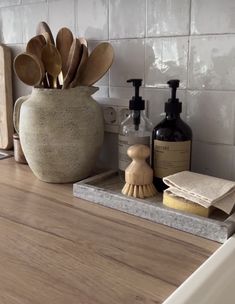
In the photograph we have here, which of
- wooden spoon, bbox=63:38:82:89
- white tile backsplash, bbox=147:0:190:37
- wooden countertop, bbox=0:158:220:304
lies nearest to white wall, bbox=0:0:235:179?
white tile backsplash, bbox=147:0:190:37

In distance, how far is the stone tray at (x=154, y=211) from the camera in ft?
1.95

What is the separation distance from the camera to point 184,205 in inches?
25.0

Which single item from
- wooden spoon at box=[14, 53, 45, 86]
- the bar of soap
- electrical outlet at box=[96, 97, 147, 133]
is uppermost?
wooden spoon at box=[14, 53, 45, 86]

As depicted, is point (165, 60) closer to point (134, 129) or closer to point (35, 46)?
point (134, 129)

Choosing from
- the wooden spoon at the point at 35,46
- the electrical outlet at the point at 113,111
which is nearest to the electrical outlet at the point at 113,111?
the electrical outlet at the point at 113,111

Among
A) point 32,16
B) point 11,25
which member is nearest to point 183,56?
point 32,16

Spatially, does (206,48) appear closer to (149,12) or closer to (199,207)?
(149,12)

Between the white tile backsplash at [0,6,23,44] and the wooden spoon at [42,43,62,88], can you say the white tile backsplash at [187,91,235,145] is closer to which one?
the wooden spoon at [42,43,62,88]

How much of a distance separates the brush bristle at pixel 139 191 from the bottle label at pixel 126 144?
0.10 m

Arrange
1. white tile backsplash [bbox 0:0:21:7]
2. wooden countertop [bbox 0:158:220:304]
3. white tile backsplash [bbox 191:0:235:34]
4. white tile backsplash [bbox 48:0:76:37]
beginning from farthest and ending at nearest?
1. white tile backsplash [bbox 0:0:21:7]
2. white tile backsplash [bbox 48:0:76:37]
3. white tile backsplash [bbox 191:0:235:34]
4. wooden countertop [bbox 0:158:220:304]

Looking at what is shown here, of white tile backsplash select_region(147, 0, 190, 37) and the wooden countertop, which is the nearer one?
the wooden countertop

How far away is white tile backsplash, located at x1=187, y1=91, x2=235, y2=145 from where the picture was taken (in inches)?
29.3

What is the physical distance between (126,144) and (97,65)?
20cm

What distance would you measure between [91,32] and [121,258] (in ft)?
2.01
